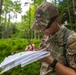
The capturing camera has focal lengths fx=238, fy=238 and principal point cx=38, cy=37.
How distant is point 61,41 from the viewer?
2.06 m

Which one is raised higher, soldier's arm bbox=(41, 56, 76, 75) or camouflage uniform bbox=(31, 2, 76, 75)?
camouflage uniform bbox=(31, 2, 76, 75)

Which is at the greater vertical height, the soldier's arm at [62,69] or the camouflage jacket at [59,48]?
the camouflage jacket at [59,48]

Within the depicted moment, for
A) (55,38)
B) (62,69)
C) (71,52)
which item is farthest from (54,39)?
(62,69)

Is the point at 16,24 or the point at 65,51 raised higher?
the point at 65,51

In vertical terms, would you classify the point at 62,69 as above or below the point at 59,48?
below

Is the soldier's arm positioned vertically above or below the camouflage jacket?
below

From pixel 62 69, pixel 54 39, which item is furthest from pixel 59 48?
pixel 62 69

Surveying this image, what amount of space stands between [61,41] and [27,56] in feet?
1.32

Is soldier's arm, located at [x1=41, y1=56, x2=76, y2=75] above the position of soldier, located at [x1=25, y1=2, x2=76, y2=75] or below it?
below

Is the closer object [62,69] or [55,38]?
[62,69]

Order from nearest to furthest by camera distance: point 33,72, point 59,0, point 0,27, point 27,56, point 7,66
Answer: point 27,56 < point 7,66 < point 33,72 < point 59,0 < point 0,27

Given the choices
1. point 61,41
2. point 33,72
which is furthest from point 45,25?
point 33,72

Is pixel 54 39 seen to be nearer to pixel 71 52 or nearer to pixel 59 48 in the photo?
pixel 59 48

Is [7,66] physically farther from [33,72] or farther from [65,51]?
[33,72]
